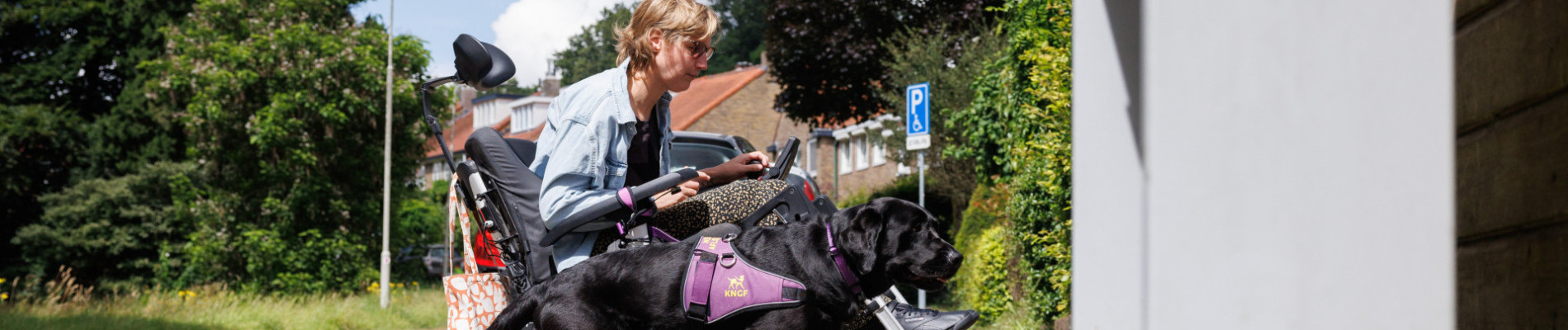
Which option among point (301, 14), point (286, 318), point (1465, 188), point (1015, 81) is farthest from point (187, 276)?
point (1465, 188)

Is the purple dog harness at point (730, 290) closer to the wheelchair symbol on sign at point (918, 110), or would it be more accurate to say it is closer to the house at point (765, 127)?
the wheelchair symbol on sign at point (918, 110)

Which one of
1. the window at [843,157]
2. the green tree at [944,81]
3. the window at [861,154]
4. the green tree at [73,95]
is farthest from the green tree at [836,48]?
the window at [843,157]

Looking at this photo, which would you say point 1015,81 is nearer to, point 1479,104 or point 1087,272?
point 1479,104

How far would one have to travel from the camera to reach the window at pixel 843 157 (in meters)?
38.2

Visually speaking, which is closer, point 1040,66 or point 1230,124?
point 1230,124

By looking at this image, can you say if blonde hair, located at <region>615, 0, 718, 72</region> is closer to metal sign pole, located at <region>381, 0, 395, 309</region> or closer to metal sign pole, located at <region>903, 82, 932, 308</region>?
metal sign pole, located at <region>903, 82, 932, 308</region>

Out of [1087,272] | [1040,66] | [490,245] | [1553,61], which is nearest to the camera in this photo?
[1087,272]

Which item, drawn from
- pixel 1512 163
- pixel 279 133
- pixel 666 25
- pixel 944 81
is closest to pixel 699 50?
pixel 666 25

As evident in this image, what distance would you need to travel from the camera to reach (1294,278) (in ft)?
3.00

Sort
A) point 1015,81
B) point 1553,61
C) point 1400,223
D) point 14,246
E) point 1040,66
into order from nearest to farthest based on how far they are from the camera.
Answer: point 1400,223
point 1553,61
point 1040,66
point 1015,81
point 14,246

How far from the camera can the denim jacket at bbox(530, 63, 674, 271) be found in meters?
3.01

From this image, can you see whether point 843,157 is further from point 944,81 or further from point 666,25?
point 666,25

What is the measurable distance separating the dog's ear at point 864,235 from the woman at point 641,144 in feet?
0.92

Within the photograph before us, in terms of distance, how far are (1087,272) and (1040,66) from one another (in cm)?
534
